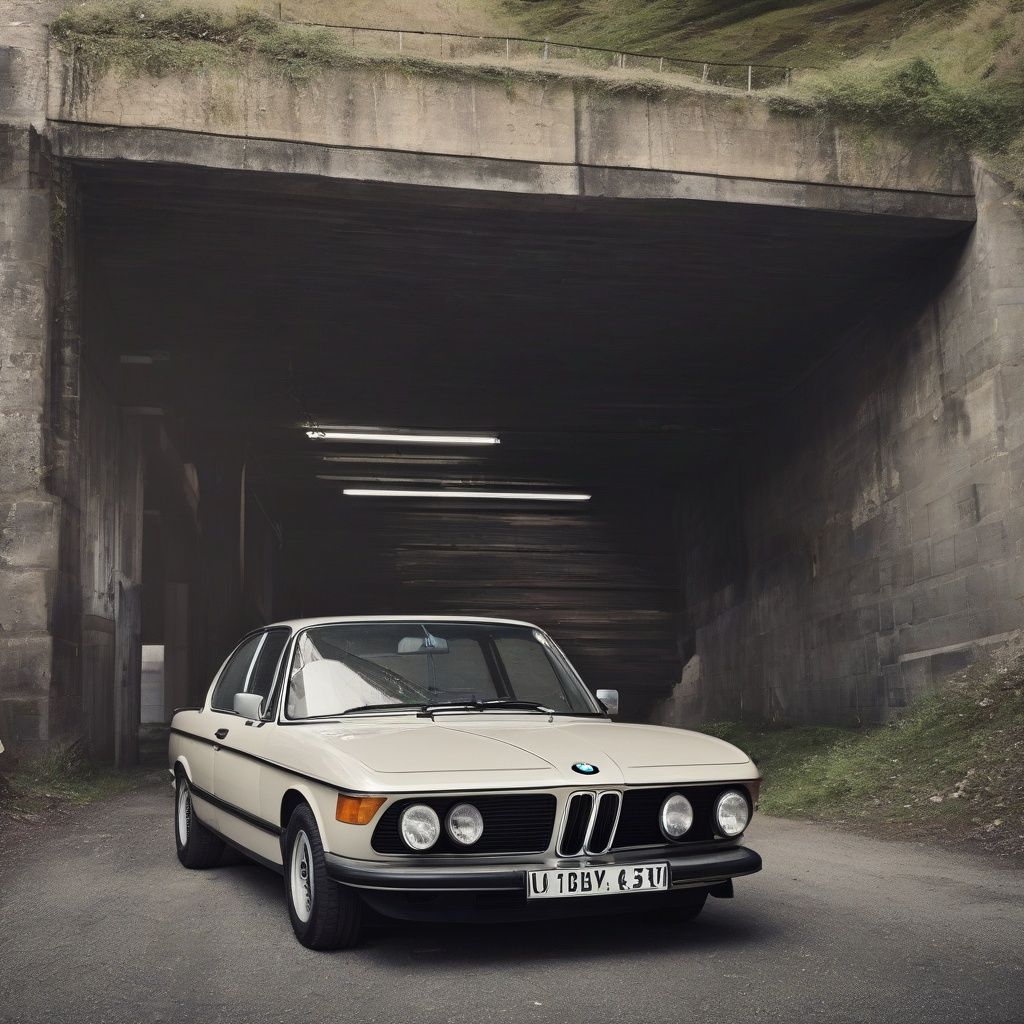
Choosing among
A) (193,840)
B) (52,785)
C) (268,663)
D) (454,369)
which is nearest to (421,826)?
(268,663)

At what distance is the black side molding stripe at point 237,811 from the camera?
17.2ft

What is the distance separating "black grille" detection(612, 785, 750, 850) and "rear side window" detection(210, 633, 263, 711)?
269 cm

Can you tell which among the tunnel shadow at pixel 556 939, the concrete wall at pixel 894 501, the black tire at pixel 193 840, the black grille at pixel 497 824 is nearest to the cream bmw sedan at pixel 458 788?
the black grille at pixel 497 824

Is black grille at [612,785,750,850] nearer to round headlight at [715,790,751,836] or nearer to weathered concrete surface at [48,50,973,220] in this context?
round headlight at [715,790,751,836]

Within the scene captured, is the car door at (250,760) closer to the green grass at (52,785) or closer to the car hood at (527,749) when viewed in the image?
the car hood at (527,749)

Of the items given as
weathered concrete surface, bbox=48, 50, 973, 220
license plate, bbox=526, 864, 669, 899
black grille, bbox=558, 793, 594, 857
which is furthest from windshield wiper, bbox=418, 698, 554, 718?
weathered concrete surface, bbox=48, 50, 973, 220

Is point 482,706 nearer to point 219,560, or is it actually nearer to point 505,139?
point 505,139

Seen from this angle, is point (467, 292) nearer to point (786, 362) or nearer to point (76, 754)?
point (786, 362)

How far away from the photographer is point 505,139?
42.2 ft

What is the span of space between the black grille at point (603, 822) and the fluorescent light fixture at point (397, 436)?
58.5ft

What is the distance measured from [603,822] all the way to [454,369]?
1477 centimetres

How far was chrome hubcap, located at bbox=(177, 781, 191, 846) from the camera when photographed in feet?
22.8

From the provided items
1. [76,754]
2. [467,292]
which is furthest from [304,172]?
[76,754]

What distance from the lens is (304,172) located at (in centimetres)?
1240
